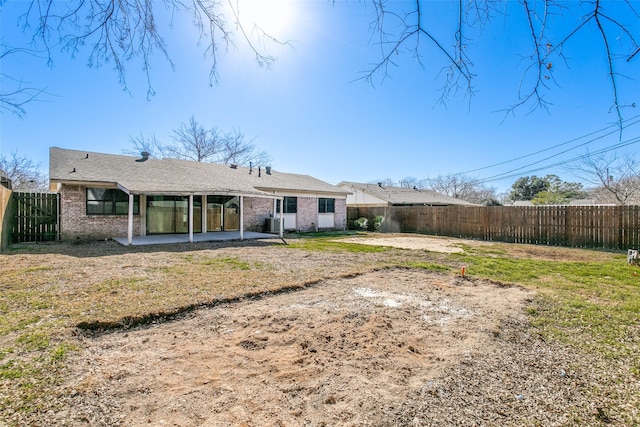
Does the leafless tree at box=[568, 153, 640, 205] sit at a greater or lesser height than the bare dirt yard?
greater

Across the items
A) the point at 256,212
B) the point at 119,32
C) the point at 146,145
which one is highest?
the point at 146,145

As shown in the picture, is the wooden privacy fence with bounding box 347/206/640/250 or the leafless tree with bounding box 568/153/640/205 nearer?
the wooden privacy fence with bounding box 347/206/640/250

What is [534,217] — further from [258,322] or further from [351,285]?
[258,322]

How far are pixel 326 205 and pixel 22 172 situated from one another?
24.8 m

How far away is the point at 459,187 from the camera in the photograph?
4525cm

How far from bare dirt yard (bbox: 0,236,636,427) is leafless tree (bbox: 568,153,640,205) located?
22.5 metres

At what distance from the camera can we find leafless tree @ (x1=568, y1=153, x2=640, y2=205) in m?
19.6

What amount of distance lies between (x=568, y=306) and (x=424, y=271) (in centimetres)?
284

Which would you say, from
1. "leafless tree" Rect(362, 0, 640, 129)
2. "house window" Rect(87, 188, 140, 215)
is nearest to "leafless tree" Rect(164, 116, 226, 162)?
"house window" Rect(87, 188, 140, 215)

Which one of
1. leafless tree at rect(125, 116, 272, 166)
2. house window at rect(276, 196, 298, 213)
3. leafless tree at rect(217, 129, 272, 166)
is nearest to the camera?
house window at rect(276, 196, 298, 213)

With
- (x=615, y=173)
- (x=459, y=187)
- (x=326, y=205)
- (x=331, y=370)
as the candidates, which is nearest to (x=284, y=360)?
(x=331, y=370)

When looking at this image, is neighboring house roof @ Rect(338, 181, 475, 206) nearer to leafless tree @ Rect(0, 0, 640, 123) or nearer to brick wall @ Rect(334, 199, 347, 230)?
brick wall @ Rect(334, 199, 347, 230)

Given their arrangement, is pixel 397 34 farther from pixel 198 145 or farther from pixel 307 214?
pixel 198 145

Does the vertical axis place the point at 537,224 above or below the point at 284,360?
above
